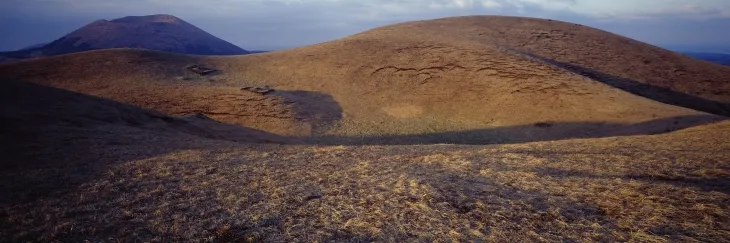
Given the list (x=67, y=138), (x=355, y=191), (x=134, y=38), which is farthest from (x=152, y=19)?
(x=355, y=191)

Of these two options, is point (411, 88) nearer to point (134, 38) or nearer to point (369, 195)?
point (369, 195)

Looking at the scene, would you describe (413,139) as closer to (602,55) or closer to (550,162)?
(550,162)

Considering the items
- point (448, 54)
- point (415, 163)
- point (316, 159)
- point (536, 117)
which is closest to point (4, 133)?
point (316, 159)

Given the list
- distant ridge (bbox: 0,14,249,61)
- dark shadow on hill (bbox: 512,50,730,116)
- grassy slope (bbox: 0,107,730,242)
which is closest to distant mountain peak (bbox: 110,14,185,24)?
distant ridge (bbox: 0,14,249,61)

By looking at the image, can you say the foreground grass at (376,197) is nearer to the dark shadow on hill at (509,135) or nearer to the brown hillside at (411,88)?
the dark shadow on hill at (509,135)

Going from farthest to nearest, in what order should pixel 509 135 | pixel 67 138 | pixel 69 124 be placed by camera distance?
1. pixel 509 135
2. pixel 69 124
3. pixel 67 138
